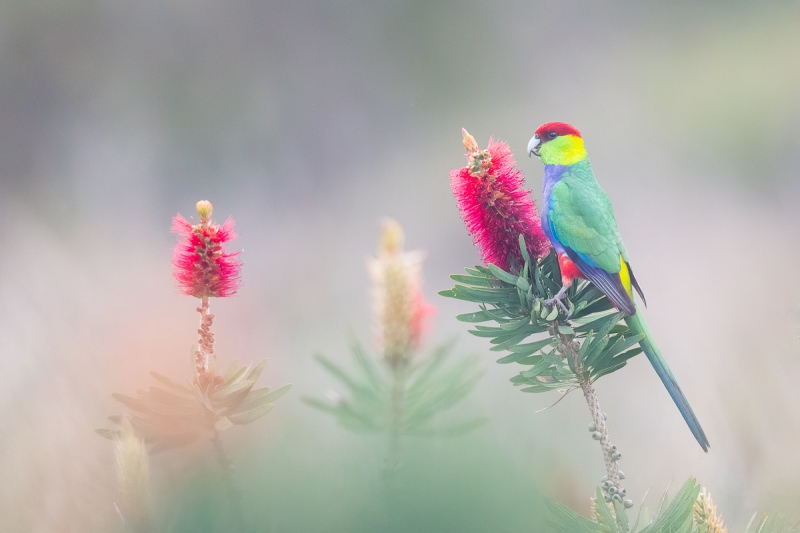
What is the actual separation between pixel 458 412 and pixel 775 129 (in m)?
1.65

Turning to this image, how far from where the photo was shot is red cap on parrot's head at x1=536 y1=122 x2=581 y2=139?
1.30 ft

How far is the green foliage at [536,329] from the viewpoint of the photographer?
232 mm

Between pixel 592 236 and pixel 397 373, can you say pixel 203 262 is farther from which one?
pixel 592 236

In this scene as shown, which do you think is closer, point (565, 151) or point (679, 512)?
point (679, 512)

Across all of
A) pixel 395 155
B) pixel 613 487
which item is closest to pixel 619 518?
pixel 613 487

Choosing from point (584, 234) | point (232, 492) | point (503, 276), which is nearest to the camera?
point (232, 492)

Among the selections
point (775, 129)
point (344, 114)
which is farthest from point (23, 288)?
point (775, 129)

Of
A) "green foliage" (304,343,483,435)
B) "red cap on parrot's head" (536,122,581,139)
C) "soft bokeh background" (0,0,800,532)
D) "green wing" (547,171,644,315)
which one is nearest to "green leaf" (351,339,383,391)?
"green foliage" (304,343,483,435)

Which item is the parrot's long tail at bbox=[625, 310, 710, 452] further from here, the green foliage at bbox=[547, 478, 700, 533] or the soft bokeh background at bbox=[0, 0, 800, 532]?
the soft bokeh background at bbox=[0, 0, 800, 532]

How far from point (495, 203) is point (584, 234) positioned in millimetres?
113

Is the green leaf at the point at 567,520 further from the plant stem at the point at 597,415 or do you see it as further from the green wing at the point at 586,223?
the green wing at the point at 586,223

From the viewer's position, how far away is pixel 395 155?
65.4 inches

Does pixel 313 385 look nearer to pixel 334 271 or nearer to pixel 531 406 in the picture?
pixel 531 406

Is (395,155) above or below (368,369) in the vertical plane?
above
